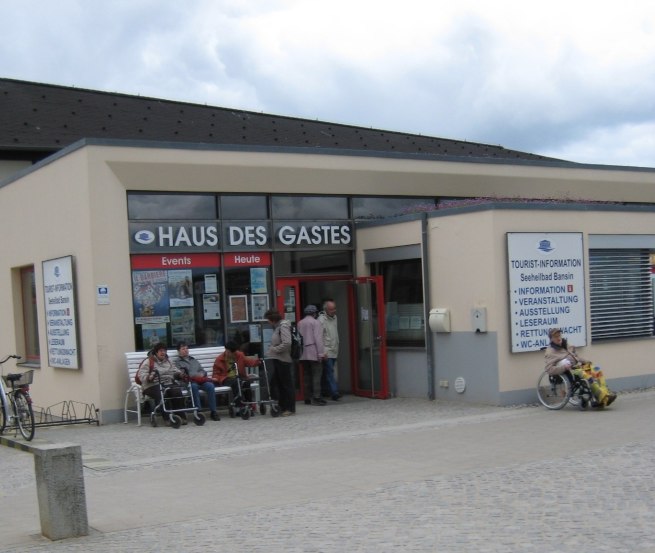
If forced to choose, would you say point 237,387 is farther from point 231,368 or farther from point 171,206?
point 171,206

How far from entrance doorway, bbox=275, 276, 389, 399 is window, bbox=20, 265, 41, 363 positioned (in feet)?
16.3

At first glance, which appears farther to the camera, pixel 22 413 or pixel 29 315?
pixel 29 315

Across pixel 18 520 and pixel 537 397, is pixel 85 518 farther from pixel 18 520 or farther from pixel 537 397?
pixel 537 397

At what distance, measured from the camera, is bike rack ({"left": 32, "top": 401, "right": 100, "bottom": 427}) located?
14177 mm

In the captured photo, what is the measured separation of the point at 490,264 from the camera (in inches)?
557

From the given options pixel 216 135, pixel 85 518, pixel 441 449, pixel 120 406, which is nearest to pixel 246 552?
pixel 85 518

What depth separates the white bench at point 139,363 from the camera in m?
13.8

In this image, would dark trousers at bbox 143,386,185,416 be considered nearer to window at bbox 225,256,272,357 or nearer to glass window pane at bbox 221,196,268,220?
window at bbox 225,256,272,357

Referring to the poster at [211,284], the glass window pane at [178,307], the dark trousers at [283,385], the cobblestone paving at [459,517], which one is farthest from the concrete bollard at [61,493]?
the poster at [211,284]

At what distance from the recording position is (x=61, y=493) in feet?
23.8

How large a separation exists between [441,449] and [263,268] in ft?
20.7

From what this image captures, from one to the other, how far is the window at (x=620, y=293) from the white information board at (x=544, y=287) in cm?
59

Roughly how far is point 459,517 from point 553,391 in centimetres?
671

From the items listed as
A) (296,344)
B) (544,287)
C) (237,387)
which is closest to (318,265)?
(296,344)
